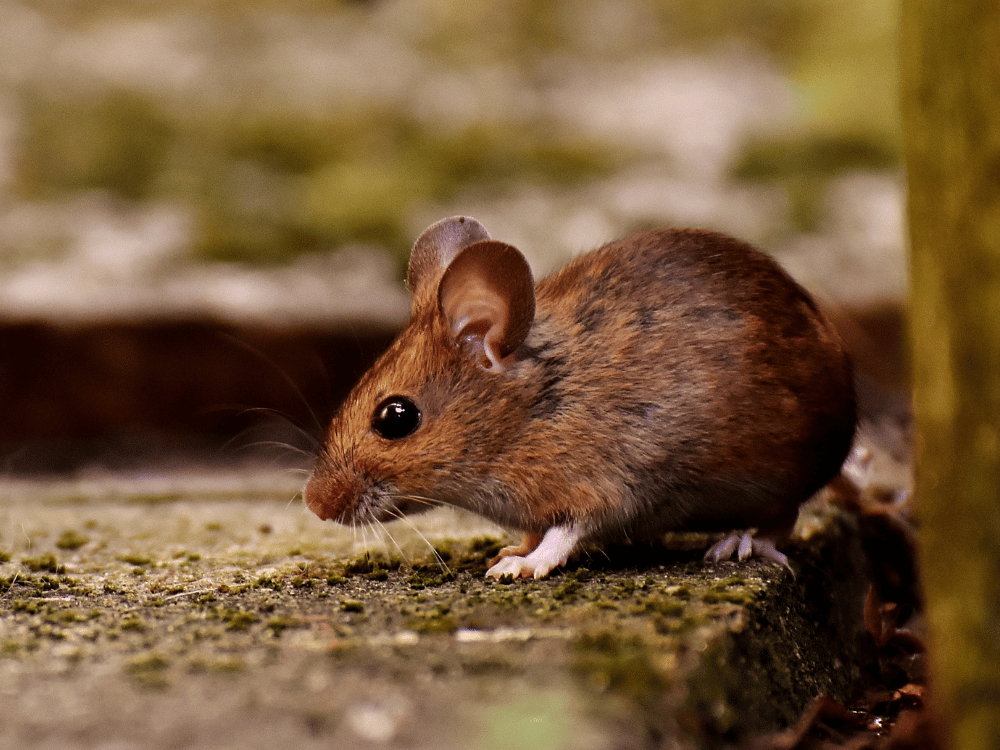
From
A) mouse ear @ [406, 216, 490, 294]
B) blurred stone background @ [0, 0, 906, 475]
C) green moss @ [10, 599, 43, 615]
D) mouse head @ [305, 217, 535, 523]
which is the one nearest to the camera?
green moss @ [10, 599, 43, 615]

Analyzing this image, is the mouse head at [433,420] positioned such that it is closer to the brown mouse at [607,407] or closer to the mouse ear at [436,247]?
the brown mouse at [607,407]

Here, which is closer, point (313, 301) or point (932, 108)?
point (932, 108)

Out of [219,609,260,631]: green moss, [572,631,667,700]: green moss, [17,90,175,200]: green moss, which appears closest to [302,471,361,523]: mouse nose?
[219,609,260,631]: green moss

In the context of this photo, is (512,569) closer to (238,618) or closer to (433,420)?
(433,420)

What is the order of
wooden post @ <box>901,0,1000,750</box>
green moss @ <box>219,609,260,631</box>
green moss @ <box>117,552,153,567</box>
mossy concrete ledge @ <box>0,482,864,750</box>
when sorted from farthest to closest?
1. green moss @ <box>117,552,153,567</box>
2. green moss @ <box>219,609,260,631</box>
3. mossy concrete ledge @ <box>0,482,864,750</box>
4. wooden post @ <box>901,0,1000,750</box>

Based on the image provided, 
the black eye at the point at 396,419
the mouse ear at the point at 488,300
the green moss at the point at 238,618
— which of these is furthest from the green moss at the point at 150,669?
the mouse ear at the point at 488,300

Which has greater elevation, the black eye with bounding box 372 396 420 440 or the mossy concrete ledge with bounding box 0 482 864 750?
the black eye with bounding box 372 396 420 440

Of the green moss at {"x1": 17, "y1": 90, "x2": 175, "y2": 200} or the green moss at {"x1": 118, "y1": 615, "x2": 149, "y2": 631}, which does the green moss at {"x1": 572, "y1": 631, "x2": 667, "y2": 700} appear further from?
the green moss at {"x1": 17, "y1": 90, "x2": 175, "y2": 200}

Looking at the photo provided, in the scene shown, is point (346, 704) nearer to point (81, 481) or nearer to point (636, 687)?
point (636, 687)

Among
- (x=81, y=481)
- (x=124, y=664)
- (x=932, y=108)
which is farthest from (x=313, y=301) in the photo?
(x=932, y=108)
